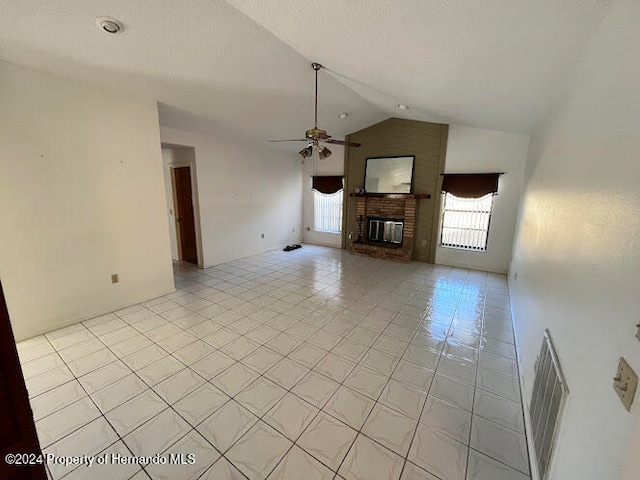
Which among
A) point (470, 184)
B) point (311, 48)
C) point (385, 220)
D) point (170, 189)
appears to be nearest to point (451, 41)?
point (311, 48)

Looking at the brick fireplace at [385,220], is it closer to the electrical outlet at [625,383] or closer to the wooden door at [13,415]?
the electrical outlet at [625,383]

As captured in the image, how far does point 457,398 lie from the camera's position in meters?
1.99

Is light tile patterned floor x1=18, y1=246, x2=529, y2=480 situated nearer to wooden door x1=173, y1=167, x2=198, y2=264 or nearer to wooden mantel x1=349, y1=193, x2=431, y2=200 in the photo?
wooden door x1=173, y1=167, x2=198, y2=264

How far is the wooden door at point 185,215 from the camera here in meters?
5.02

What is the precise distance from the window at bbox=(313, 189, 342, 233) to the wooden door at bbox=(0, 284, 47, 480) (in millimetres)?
6226

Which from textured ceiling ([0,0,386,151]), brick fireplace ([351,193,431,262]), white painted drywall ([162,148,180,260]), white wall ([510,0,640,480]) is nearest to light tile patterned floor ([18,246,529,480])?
white wall ([510,0,640,480])

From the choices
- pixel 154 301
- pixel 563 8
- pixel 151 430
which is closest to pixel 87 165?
pixel 154 301

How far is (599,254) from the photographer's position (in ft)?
3.59

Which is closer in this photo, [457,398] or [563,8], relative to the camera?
[563,8]

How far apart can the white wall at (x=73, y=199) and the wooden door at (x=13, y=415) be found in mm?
2521

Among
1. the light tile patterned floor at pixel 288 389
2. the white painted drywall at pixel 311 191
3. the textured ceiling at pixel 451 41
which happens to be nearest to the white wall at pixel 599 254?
the textured ceiling at pixel 451 41

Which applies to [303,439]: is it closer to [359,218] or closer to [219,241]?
[219,241]

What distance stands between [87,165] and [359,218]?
4923mm

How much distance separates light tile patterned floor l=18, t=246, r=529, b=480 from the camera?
1.53 metres
